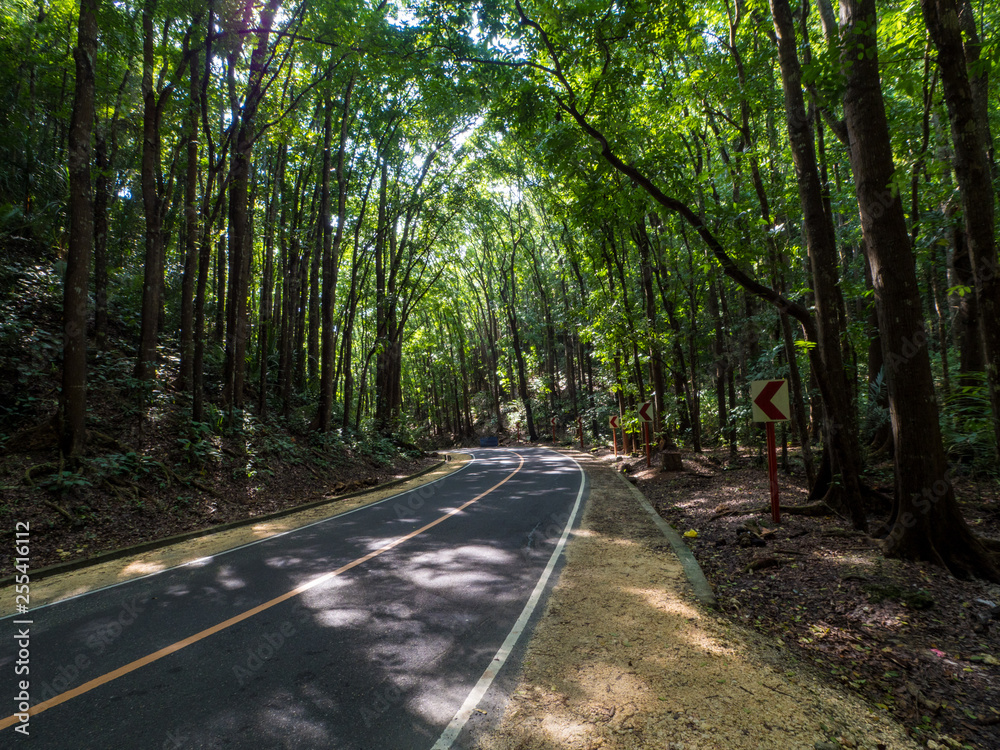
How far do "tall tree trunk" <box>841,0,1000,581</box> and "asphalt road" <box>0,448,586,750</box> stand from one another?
396 centimetres

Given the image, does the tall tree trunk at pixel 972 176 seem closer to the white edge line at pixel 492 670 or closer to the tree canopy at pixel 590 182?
the tree canopy at pixel 590 182

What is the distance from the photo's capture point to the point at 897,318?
5.09 meters

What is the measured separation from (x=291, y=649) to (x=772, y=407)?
706 centimetres

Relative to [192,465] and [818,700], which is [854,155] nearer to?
[818,700]

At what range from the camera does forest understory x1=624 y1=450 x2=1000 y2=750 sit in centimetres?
302

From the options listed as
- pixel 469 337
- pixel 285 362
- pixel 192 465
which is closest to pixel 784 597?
pixel 192 465

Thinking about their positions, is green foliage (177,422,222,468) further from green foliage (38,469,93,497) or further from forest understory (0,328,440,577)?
green foliage (38,469,93,497)

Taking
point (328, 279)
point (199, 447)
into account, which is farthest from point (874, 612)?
point (328, 279)

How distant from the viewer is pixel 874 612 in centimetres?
414

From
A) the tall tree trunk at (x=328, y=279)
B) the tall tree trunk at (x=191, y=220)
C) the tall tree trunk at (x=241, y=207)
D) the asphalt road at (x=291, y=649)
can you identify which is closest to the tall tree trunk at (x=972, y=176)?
the asphalt road at (x=291, y=649)

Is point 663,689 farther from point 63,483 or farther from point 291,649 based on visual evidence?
point 63,483

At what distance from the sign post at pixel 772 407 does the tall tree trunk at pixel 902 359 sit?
1.84 m

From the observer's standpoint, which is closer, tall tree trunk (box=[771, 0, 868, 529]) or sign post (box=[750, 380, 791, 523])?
tall tree trunk (box=[771, 0, 868, 529])

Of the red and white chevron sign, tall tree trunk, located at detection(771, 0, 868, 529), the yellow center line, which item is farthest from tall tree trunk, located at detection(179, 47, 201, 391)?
the red and white chevron sign
